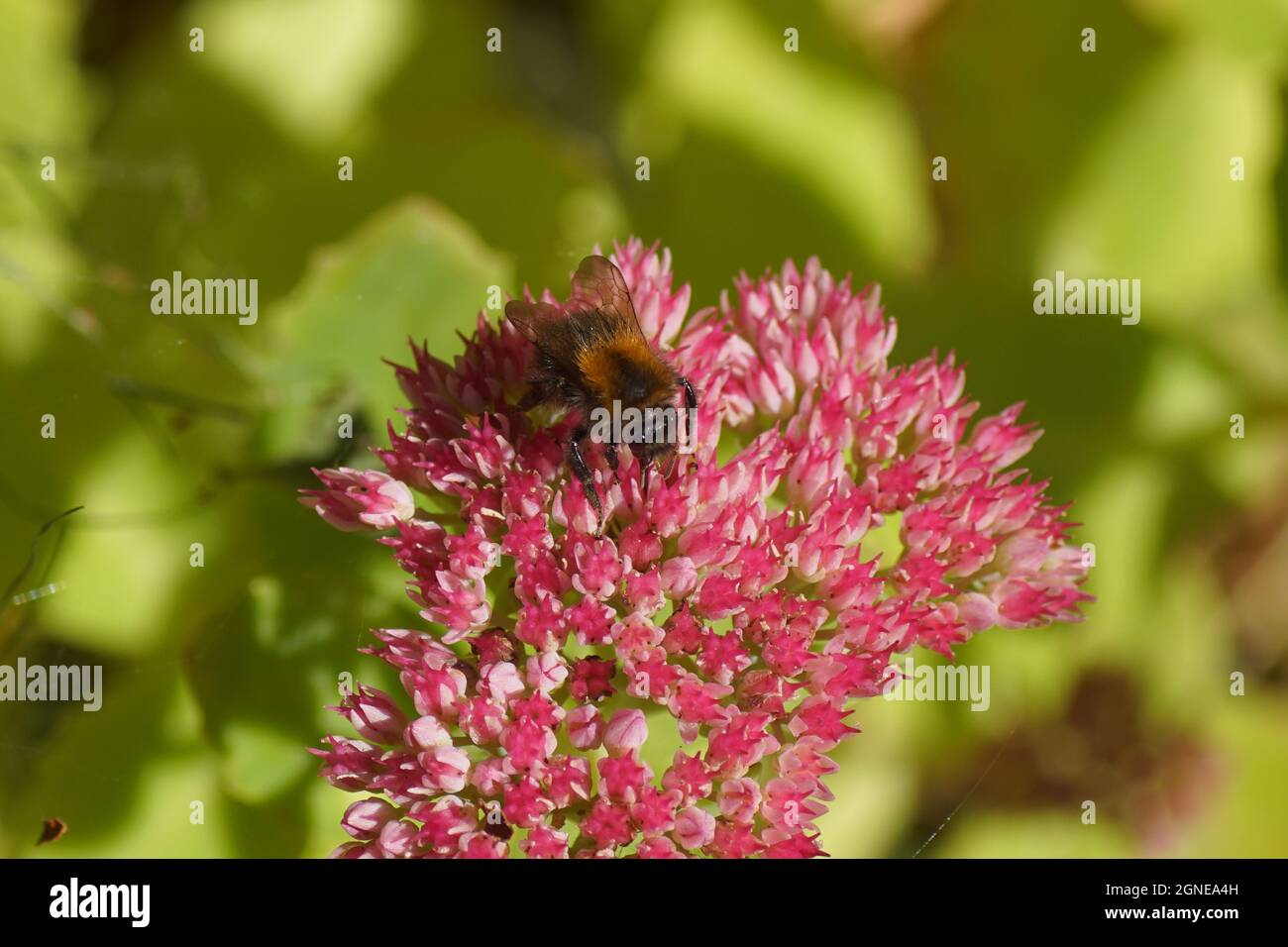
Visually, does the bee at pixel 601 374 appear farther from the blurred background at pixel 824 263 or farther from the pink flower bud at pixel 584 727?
the blurred background at pixel 824 263

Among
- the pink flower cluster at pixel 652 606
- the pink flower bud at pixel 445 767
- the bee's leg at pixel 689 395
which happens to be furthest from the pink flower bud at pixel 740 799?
the bee's leg at pixel 689 395

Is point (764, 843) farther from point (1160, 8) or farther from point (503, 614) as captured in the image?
point (1160, 8)

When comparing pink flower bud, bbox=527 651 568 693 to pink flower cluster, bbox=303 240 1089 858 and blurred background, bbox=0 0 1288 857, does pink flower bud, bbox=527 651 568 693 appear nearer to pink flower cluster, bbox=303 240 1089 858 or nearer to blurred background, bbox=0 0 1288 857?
pink flower cluster, bbox=303 240 1089 858

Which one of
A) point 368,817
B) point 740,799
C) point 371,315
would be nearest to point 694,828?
point 740,799

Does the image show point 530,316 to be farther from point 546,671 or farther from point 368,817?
point 368,817
